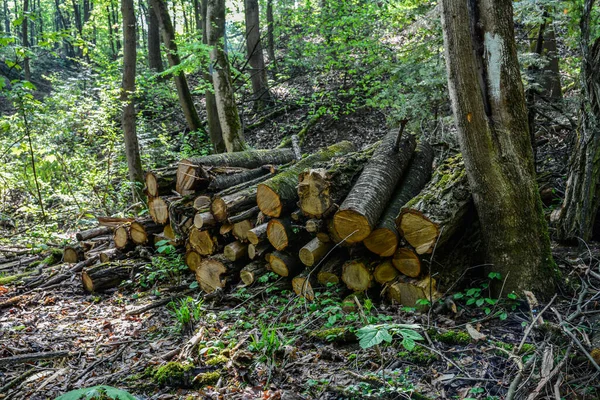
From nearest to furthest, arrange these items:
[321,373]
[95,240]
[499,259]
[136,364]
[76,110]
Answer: [321,373]
[136,364]
[499,259]
[95,240]
[76,110]

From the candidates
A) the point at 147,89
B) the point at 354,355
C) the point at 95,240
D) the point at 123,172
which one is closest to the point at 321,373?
the point at 354,355

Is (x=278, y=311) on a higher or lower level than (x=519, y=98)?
lower

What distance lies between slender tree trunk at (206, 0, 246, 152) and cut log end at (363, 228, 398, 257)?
220 inches

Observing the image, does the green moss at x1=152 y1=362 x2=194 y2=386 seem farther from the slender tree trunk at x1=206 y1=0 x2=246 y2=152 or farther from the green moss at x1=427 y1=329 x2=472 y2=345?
the slender tree trunk at x1=206 y1=0 x2=246 y2=152

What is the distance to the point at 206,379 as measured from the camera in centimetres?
315

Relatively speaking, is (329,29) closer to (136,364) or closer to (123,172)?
(123,172)

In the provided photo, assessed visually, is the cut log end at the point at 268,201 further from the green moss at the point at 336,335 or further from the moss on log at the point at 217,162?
the green moss at the point at 336,335

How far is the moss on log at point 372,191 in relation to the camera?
4.09 metres

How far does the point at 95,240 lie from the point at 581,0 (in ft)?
24.9

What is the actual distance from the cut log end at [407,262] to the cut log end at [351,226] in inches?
14.8

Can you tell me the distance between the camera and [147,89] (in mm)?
14680

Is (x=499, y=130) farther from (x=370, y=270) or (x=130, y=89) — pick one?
(x=130, y=89)

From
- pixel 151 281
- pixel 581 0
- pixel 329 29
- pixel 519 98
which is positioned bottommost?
pixel 151 281

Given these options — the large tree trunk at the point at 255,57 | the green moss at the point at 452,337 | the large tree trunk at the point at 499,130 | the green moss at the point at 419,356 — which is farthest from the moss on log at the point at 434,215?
the large tree trunk at the point at 255,57
